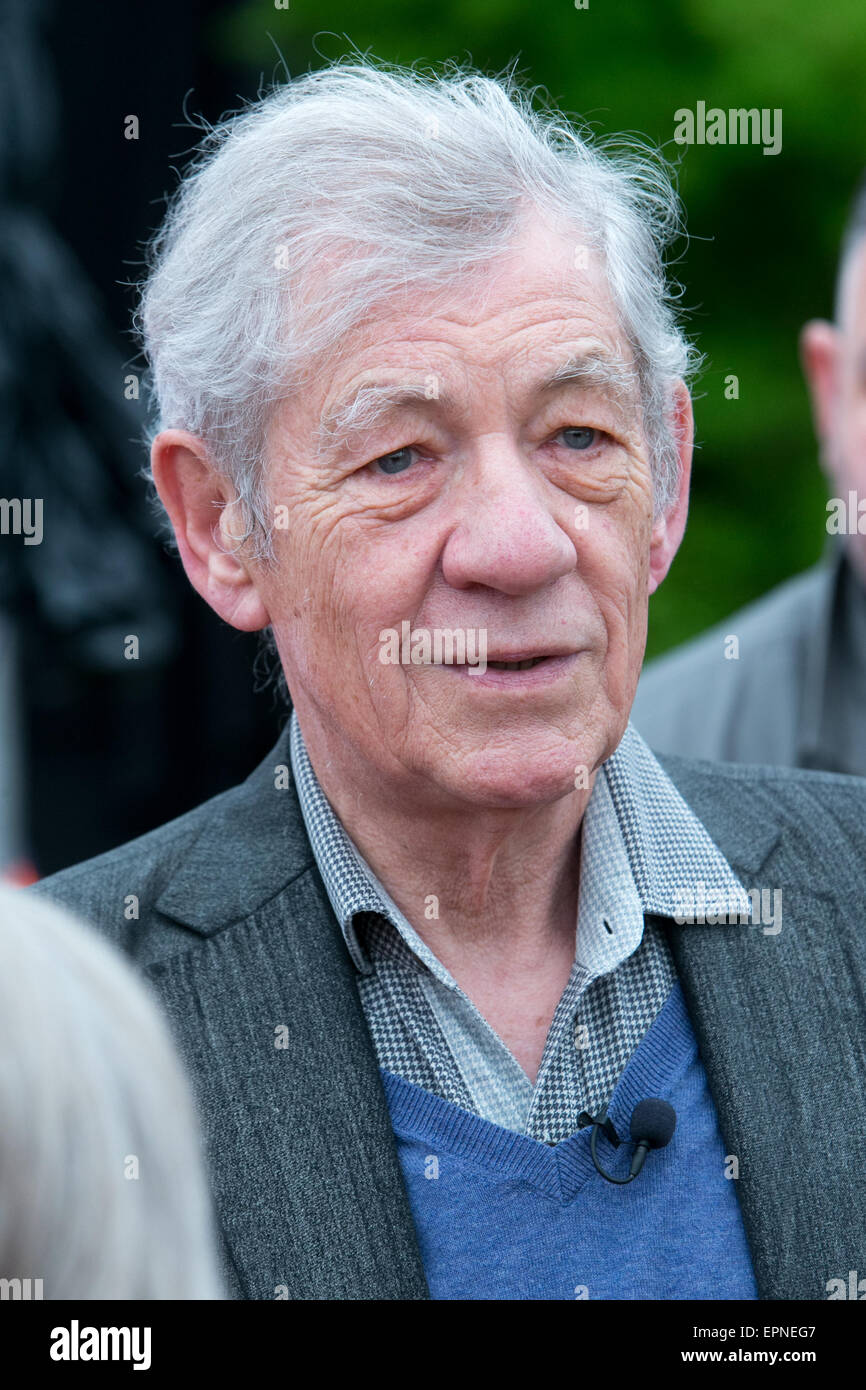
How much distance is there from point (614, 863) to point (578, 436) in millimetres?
568

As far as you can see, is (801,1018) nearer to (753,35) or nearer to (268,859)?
(268,859)

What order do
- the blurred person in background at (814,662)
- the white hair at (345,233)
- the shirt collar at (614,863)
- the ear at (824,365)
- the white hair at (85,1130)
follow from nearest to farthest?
the white hair at (85,1130) < the white hair at (345,233) < the shirt collar at (614,863) < the blurred person in background at (814,662) < the ear at (824,365)

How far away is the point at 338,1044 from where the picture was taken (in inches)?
76.1

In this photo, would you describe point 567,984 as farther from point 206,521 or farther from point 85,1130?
point 85,1130

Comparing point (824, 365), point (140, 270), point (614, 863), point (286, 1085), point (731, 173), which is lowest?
point (286, 1085)

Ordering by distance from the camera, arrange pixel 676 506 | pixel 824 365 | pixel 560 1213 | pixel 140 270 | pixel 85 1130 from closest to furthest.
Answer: pixel 85 1130
pixel 560 1213
pixel 676 506
pixel 824 365
pixel 140 270

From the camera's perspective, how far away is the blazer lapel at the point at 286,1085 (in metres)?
1.82

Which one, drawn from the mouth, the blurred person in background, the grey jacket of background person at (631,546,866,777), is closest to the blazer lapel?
the mouth

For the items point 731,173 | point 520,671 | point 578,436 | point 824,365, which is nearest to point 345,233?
point 578,436

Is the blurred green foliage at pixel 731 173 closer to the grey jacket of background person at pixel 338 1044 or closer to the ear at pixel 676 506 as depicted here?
the ear at pixel 676 506

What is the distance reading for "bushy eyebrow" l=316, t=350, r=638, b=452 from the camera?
6.20 ft

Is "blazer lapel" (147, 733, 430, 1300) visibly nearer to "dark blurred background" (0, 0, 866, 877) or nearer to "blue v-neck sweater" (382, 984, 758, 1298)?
"blue v-neck sweater" (382, 984, 758, 1298)

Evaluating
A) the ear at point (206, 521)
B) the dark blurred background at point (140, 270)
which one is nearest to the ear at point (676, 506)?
the ear at point (206, 521)

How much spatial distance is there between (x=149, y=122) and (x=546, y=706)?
184 inches
